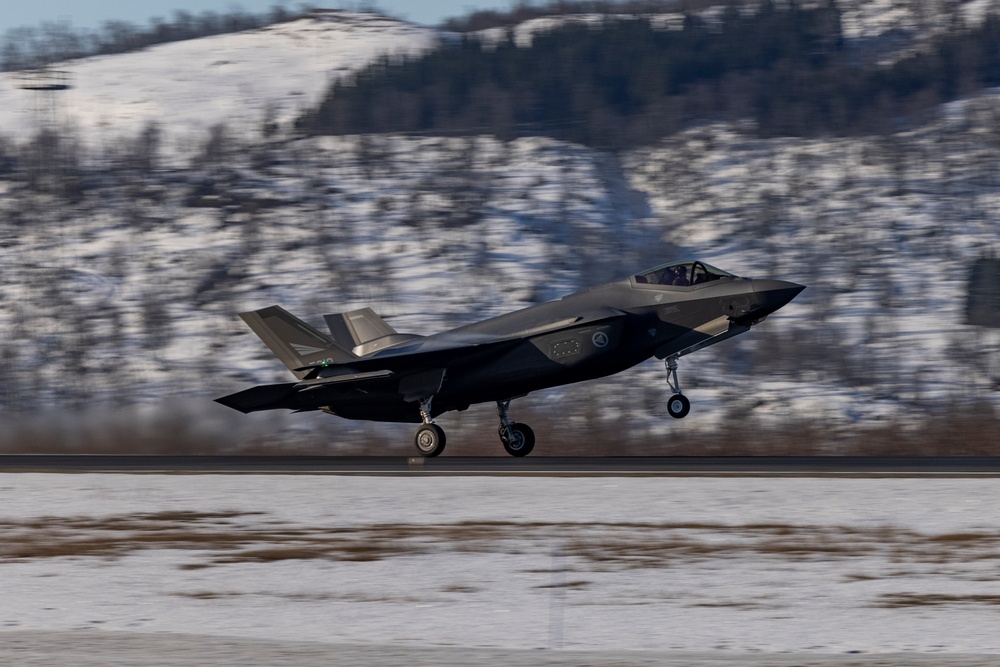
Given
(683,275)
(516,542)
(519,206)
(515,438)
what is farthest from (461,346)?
(519,206)

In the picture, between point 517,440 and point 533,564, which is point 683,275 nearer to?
point 517,440

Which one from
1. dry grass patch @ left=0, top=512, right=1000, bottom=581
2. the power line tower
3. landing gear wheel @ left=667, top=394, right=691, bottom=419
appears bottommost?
landing gear wheel @ left=667, top=394, right=691, bottom=419

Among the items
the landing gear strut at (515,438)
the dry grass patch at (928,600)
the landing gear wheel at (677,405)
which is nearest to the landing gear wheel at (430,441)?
the landing gear strut at (515,438)

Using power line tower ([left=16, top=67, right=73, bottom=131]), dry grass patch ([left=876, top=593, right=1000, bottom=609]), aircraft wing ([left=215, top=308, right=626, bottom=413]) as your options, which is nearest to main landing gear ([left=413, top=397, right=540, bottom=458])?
aircraft wing ([left=215, top=308, right=626, bottom=413])

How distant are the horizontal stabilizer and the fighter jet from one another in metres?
0.02

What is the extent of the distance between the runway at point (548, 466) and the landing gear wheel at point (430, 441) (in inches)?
9.4

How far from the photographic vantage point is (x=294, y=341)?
25688 millimetres

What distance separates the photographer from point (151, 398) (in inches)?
1727

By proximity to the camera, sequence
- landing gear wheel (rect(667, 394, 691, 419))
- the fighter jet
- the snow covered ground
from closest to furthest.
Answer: the snow covered ground → landing gear wheel (rect(667, 394, 691, 419)) → the fighter jet

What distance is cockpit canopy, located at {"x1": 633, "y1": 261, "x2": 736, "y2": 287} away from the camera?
2403 cm

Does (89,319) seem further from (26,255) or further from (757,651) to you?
(757,651)

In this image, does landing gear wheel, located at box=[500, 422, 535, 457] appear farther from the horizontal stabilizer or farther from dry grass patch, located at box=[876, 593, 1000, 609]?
dry grass patch, located at box=[876, 593, 1000, 609]

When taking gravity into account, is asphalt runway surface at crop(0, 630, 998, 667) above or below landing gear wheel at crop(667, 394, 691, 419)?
above

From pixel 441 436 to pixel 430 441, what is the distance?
0.86 feet
